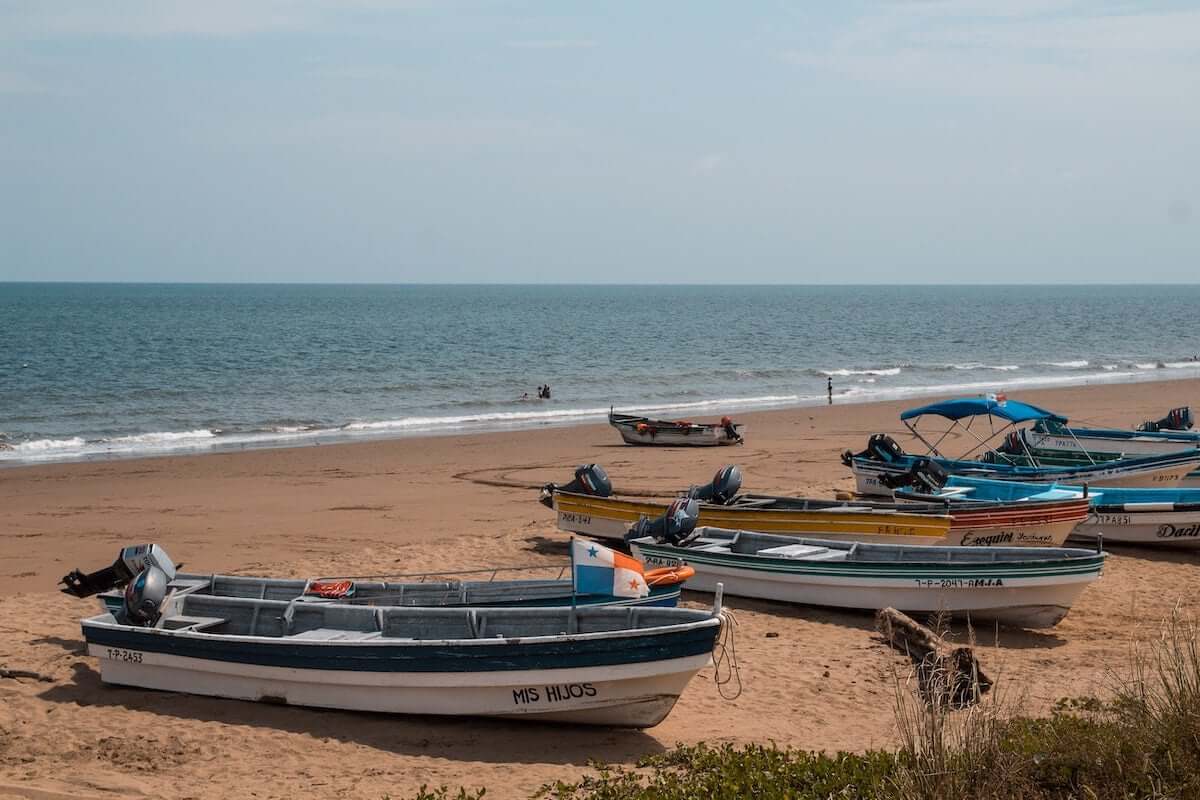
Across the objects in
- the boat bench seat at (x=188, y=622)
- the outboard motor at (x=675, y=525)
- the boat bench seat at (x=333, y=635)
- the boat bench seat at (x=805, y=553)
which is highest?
the outboard motor at (x=675, y=525)

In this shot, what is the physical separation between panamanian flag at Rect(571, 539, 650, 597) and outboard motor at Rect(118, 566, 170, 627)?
422 centimetres

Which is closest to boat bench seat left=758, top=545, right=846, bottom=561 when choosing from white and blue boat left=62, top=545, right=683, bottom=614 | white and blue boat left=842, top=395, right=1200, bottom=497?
white and blue boat left=62, top=545, right=683, bottom=614

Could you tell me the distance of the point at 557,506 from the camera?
57.5ft

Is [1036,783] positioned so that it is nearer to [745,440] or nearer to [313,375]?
[745,440]

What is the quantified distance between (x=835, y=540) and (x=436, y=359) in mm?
49402

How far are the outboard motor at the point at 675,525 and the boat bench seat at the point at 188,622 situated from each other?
5.37 meters

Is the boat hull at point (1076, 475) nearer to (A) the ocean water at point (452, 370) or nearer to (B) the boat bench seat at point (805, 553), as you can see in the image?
(B) the boat bench seat at point (805, 553)

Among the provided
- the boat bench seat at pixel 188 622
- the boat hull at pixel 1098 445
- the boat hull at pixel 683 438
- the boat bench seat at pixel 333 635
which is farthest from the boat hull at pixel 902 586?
the boat hull at pixel 683 438

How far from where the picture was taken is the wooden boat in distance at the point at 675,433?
29.3m

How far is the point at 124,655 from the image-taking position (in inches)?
445

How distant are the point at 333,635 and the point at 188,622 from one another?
5.19 ft

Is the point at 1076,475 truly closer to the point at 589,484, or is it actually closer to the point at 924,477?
the point at 924,477

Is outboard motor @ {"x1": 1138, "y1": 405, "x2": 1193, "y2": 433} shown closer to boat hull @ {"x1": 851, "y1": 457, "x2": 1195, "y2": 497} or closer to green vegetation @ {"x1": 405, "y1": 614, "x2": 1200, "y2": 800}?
boat hull @ {"x1": 851, "y1": 457, "x2": 1195, "y2": 497}

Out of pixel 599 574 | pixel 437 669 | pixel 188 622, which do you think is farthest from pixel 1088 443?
pixel 188 622
